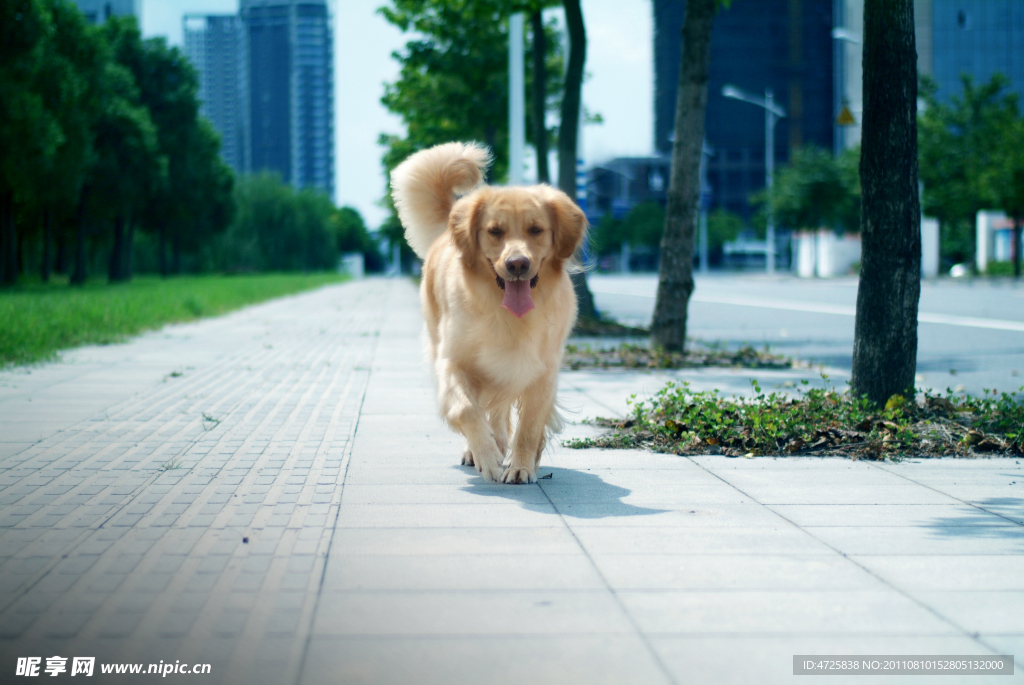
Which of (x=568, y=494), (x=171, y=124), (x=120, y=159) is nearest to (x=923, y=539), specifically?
(x=568, y=494)

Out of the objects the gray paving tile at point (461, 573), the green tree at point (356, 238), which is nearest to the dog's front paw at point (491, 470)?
the gray paving tile at point (461, 573)

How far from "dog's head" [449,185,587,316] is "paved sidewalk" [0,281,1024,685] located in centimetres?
→ 109

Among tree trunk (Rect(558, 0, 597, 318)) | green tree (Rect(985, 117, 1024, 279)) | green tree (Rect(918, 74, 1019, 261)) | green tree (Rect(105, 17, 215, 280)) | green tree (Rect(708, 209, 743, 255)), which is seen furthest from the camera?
green tree (Rect(708, 209, 743, 255))

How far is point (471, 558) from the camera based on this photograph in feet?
12.3

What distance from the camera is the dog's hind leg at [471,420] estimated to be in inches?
205

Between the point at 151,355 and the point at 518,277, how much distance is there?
8.84 m

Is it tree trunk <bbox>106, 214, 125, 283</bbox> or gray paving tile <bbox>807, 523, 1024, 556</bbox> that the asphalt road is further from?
tree trunk <bbox>106, 214, 125, 283</bbox>

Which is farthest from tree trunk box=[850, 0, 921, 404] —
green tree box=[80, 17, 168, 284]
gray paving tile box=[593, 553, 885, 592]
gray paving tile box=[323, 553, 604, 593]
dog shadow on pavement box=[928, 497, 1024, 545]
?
green tree box=[80, 17, 168, 284]

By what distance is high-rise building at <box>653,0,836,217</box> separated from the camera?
113 m

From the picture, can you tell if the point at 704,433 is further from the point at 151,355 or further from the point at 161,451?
the point at 151,355

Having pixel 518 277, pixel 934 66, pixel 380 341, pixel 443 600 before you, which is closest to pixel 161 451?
pixel 518 277

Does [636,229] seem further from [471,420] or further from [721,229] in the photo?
[471,420]

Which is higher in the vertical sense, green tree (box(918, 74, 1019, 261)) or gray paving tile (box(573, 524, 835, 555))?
green tree (box(918, 74, 1019, 261))

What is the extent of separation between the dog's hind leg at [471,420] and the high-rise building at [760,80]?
110515mm
